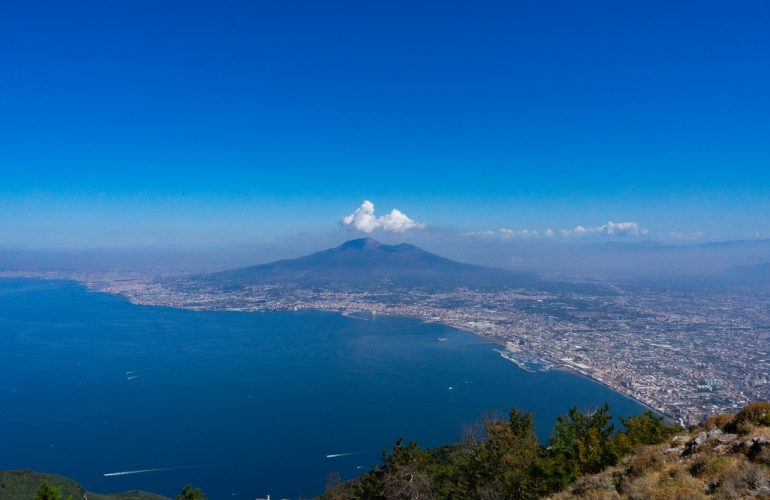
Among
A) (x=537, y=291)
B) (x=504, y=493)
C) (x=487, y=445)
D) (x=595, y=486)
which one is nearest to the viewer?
(x=595, y=486)

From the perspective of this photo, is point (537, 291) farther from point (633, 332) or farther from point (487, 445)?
point (487, 445)

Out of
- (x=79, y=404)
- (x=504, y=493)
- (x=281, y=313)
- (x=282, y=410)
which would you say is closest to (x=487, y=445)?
(x=504, y=493)

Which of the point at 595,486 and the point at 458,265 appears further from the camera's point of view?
the point at 458,265

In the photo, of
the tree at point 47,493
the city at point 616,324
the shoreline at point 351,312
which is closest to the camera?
the tree at point 47,493

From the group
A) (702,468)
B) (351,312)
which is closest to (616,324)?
(351,312)

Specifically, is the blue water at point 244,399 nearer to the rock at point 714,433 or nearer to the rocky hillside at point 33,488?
the rocky hillside at point 33,488

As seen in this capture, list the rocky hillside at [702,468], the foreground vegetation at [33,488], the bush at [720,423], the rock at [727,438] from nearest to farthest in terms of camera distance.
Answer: the rocky hillside at [702,468], the rock at [727,438], the bush at [720,423], the foreground vegetation at [33,488]

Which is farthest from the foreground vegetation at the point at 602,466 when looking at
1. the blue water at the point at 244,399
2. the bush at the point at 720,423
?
the blue water at the point at 244,399

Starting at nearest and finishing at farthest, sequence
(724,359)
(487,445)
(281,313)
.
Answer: (487,445) → (724,359) → (281,313)

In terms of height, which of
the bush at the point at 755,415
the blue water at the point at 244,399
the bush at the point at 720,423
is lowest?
the blue water at the point at 244,399
